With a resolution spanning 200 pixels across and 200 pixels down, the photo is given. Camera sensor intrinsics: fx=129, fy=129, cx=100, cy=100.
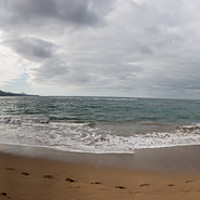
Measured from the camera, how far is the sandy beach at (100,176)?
10.0 feet

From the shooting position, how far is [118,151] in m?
6.04

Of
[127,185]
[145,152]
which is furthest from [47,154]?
[145,152]

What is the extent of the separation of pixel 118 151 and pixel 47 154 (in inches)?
125

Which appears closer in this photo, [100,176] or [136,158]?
[100,176]

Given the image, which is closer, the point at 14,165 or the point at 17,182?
the point at 17,182

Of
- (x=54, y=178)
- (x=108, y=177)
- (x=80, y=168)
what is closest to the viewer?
(x=54, y=178)

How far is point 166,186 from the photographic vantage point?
11.5 ft

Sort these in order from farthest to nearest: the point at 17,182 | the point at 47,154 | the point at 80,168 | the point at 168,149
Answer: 1. the point at 168,149
2. the point at 47,154
3. the point at 80,168
4. the point at 17,182

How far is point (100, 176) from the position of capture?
3.98m

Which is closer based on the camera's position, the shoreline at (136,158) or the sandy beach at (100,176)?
the sandy beach at (100,176)

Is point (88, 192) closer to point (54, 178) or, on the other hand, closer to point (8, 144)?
point (54, 178)

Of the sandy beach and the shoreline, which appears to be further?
the shoreline

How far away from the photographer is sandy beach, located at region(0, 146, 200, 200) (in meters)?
3.05

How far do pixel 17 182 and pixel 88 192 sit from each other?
6.19 ft
